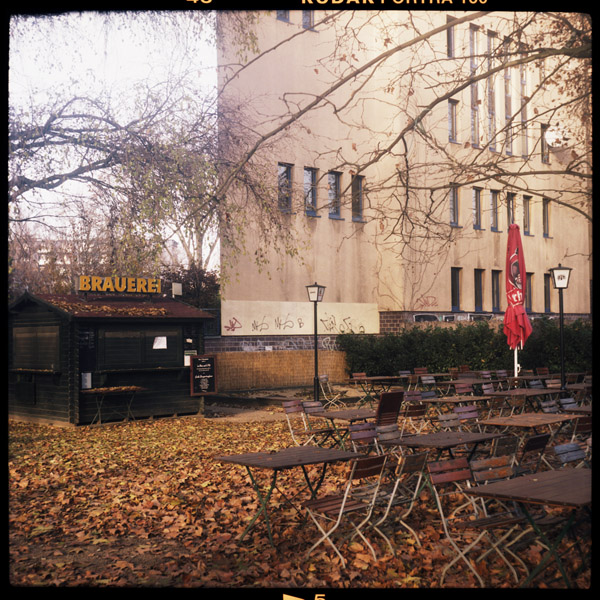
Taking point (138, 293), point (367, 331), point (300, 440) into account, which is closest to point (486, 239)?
point (367, 331)

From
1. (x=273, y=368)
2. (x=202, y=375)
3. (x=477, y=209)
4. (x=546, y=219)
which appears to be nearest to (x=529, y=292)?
(x=546, y=219)

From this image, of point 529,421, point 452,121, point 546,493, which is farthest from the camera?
point 452,121

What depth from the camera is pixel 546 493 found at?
4633mm

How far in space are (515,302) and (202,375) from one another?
21.6ft

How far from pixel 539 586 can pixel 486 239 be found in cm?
2460

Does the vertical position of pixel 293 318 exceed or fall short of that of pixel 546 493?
it exceeds it

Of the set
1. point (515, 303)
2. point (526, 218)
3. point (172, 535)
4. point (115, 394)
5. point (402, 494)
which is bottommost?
point (172, 535)

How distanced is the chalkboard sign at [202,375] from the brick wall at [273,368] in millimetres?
4552

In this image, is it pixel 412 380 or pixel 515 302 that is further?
pixel 412 380

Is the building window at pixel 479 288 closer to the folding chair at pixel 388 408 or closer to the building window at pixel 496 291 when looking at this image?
the building window at pixel 496 291

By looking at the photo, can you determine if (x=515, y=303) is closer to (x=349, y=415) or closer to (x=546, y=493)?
(x=349, y=415)

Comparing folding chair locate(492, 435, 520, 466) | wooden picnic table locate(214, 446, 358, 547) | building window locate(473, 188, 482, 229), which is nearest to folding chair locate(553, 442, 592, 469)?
folding chair locate(492, 435, 520, 466)

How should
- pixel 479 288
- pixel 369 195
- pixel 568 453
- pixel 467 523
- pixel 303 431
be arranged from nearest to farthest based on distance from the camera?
pixel 467 523 < pixel 568 453 < pixel 303 431 < pixel 369 195 < pixel 479 288
